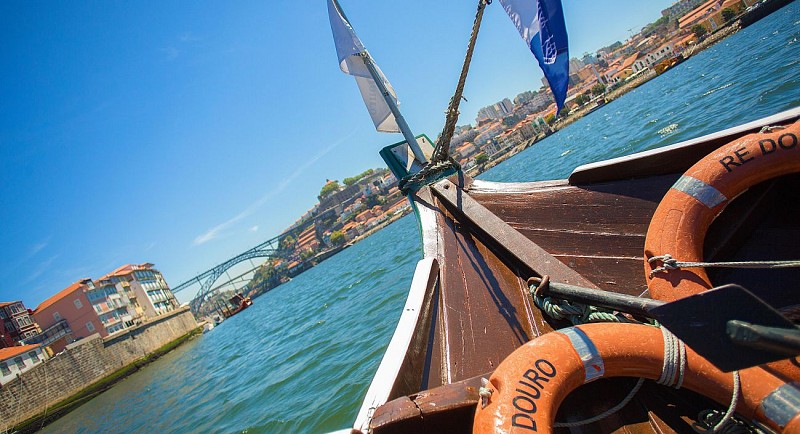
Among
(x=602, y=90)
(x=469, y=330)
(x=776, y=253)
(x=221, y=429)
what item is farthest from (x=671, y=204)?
(x=602, y=90)

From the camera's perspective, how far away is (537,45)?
368cm

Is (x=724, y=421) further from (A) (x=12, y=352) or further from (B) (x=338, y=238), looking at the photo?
(B) (x=338, y=238)

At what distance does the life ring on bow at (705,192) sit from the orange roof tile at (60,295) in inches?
2201

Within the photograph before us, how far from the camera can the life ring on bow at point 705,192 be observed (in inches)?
83.4

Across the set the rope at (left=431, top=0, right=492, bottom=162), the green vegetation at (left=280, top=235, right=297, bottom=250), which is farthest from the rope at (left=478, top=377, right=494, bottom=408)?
the green vegetation at (left=280, top=235, right=297, bottom=250)

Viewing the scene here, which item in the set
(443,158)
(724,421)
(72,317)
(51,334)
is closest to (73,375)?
(51,334)

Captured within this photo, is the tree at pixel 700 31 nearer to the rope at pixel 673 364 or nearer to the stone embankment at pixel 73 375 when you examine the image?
the rope at pixel 673 364

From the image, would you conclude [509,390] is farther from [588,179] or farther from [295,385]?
[295,385]

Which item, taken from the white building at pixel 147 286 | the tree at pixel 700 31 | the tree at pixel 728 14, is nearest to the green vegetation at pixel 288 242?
the white building at pixel 147 286

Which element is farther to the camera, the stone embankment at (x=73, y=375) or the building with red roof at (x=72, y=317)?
the building with red roof at (x=72, y=317)

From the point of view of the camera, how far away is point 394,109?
6648mm

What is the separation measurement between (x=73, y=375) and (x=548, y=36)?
3935 cm

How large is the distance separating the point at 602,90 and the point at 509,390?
105m

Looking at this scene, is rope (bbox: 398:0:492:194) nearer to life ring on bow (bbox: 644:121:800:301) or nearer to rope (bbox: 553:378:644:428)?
life ring on bow (bbox: 644:121:800:301)
